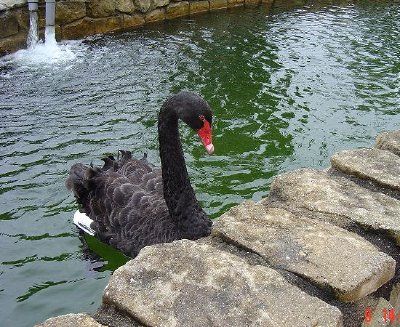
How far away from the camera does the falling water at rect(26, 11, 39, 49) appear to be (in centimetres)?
806

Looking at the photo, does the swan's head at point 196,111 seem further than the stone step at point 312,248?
Yes

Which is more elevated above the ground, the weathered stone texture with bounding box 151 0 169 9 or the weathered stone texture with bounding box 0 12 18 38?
the weathered stone texture with bounding box 151 0 169 9

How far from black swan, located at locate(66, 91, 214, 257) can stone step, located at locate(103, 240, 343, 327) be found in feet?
4.00

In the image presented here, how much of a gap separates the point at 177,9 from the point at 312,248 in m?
8.72

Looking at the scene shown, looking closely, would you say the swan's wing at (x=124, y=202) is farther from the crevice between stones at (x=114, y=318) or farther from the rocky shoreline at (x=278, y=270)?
the crevice between stones at (x=114, y=318)

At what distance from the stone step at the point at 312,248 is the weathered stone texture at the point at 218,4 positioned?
902 cm

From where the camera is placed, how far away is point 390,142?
9.16 ft

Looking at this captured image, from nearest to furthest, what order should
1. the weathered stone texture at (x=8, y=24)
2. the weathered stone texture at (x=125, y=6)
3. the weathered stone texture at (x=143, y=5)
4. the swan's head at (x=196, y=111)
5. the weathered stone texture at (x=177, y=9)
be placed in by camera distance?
the swan's head at (x=196, y=111) < the weathered stone texture at (x=8, y=24) < the weathered stone texture at (x=125, y=6) < the weathered stone texture at (x=143, y=5) < the weathered stone texture at (x=177, y=9)

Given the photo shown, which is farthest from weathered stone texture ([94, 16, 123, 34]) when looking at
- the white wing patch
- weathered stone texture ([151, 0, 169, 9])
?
the white wing patch

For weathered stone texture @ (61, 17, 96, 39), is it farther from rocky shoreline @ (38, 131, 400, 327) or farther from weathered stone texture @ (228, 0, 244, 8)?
rocky shoreline @ (38, 131, 400, 327)

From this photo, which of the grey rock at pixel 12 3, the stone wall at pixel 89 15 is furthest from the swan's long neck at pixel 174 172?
the grey rock at pixel 12 3

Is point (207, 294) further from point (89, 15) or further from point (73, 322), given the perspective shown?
point (89, 15)

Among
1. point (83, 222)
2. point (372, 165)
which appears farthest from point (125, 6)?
point (372, 165)

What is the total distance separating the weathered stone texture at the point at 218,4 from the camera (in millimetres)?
10602
